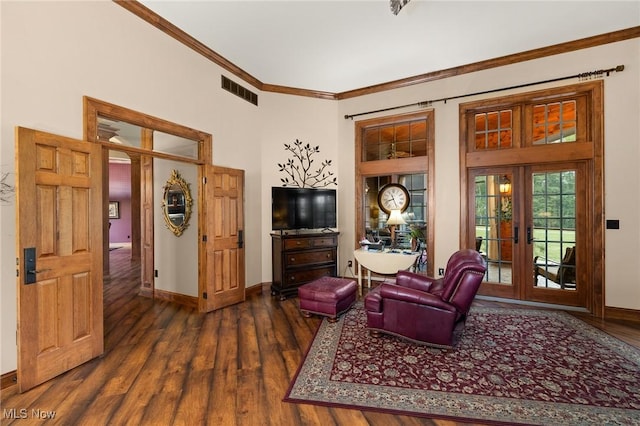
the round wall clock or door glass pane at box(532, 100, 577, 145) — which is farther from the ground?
door glass pane at box(532, 100, 577, 145)

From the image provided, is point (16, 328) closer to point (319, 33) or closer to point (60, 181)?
point (60, 181)

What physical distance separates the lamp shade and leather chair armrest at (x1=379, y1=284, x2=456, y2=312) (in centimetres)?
180

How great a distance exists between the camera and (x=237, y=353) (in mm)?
2576

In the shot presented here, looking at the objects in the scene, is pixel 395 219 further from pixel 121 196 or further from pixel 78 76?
pixel 121 196

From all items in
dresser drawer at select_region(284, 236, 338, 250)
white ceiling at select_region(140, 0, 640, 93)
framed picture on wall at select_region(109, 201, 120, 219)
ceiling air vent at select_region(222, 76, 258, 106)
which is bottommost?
dresser drawer at select_region(284, 236, 338, 250)

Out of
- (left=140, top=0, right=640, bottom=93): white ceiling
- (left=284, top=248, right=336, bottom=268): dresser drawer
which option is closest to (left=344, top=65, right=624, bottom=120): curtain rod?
(left=140, top=0, right=640, bottom=93): white ceiling

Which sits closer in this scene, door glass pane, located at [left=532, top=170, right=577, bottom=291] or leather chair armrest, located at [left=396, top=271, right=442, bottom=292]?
leather chair armrest, located at [left=396, top=271, right=442, bottom=292]

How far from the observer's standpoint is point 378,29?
3.24 metres

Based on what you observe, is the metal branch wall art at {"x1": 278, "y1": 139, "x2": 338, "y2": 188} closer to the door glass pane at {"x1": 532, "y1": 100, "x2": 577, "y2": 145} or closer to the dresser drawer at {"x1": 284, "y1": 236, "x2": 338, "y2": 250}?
the dresser drawer at {"x1": 284, "y1": 236, "x2": 338, "y2": 250}

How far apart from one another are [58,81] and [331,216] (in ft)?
11.5

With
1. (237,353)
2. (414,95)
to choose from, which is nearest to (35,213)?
(237,353)

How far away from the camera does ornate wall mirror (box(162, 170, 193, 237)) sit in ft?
13.0

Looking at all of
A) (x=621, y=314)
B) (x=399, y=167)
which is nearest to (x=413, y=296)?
(x=399, y=167)

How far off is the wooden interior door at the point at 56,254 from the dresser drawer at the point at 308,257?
7.34 ft
